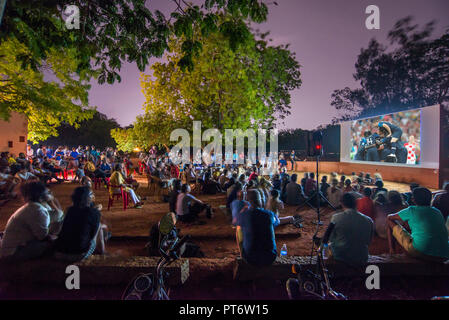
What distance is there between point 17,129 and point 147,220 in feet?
48.5

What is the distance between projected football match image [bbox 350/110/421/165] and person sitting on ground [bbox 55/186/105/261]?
1531cm

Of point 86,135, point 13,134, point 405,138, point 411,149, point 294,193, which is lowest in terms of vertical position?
point 294,193

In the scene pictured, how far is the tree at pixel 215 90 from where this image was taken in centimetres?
1214

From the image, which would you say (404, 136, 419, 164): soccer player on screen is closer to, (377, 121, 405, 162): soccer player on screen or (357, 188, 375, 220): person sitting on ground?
(377, 121, 405, 162): soccer player on screen

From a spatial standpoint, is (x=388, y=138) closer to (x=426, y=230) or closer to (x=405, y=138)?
(x=405, y=138)

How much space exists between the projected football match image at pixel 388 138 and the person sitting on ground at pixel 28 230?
15758 mm

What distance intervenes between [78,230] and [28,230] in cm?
66

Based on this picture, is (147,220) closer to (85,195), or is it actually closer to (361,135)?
(85,195)

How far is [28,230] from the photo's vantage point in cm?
266

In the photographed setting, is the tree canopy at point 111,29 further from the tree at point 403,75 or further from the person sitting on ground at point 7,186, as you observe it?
the tree at point 403,75

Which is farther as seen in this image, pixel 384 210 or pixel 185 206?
pixel 185 206

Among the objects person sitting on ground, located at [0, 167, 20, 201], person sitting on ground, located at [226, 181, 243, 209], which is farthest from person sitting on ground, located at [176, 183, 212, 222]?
person sitting on ground, located at [0, 167, 20, 201]

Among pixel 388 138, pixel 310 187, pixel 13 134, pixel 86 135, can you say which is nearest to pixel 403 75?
pixel 388 138

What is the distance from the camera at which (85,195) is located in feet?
8.73
